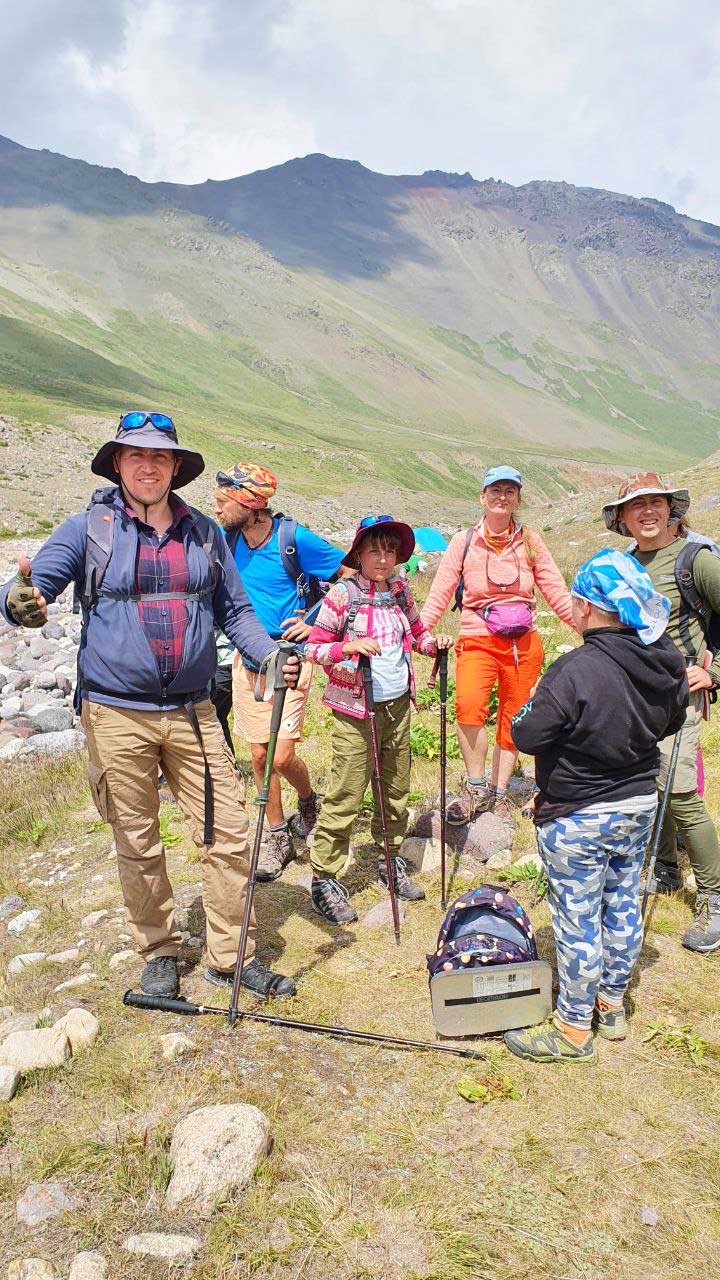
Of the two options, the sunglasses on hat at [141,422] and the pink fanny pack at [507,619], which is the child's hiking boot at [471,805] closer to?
the pink fanny pack at [507,619]

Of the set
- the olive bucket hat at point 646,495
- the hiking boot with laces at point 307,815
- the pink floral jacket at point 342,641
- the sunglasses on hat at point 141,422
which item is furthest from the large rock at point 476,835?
the sunglasses on hat at point 141,422

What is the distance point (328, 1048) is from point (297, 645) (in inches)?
102

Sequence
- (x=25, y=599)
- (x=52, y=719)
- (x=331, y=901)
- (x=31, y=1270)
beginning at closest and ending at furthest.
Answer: (x=31, y=1270) < (x=25, y=599) < (x=331, y=901) < (x=52, y=719)

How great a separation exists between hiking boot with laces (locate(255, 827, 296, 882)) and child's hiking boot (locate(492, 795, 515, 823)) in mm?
1923

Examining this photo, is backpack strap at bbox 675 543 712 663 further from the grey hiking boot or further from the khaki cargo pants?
the khaki cargo pants

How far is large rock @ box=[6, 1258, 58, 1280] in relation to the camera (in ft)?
10.4

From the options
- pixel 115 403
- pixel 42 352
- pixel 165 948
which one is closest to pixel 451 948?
pixel 165 948

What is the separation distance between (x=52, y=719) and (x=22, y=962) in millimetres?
6921

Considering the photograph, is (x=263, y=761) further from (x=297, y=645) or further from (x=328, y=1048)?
(x=328, y=1048)

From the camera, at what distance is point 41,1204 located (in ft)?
11.4

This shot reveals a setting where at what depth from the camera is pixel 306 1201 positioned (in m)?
3.47

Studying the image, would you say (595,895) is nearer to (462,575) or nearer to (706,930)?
(706,930)

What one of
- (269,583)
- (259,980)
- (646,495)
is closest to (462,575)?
(269,583)

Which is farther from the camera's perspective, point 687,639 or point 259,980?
point 687,639
